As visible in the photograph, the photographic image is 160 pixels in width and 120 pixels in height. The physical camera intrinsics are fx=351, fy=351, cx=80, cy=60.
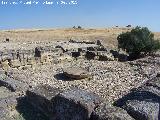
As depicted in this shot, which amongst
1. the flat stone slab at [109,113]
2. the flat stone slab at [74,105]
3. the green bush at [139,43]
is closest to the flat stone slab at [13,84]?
the flat stone slab at [74,105]

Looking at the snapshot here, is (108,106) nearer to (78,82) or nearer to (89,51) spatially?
(78,82)

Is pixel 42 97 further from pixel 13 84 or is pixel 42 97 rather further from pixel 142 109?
pixel 142 109

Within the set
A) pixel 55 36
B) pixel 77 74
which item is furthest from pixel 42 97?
pixel 55 36

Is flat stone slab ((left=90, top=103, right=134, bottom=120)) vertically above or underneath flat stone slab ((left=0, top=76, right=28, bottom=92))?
above

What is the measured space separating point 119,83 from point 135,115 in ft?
19.4

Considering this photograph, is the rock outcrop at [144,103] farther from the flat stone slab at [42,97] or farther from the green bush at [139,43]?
the green bush at [139,43]

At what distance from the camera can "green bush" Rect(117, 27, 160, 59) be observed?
24766mm

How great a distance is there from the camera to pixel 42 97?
1093cm

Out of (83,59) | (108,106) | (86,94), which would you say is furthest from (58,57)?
(108,106)

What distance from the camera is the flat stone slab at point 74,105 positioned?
8.84m

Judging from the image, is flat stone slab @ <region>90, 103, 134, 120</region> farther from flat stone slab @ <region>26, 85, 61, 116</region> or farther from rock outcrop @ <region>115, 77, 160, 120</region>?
flat stone slab @ <region>26, 85, 61, 116</region>

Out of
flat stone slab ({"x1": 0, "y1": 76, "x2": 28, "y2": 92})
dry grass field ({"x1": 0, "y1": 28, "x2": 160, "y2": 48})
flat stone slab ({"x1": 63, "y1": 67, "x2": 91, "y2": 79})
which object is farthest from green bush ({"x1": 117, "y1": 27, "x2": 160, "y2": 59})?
flat stone slab ({"x1": 0, "y1": 76, "x2": 28, "y2": 92})

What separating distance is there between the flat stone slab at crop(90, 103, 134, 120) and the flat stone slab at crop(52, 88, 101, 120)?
29 centimetres

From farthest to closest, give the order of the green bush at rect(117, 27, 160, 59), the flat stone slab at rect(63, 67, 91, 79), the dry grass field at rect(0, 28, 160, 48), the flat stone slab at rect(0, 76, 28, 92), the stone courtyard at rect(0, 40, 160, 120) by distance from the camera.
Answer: the dry grass field at rect(0, 28, 160, 48) < the green bush at rect(117, 27, 160, 59) < the flat stone slab at rect(63, 67, 91, 79) < the flat stone slab at rect(0, 76, 28, 92) < the stone courtyard at rect(0, 40, 160, 120)
